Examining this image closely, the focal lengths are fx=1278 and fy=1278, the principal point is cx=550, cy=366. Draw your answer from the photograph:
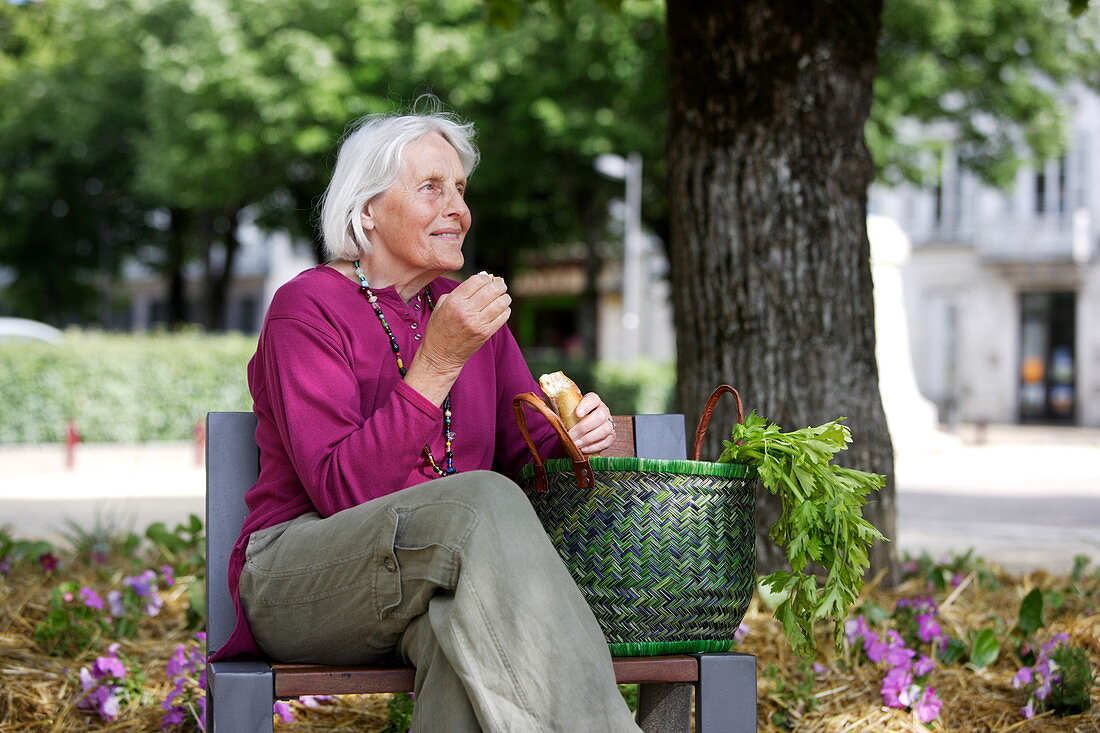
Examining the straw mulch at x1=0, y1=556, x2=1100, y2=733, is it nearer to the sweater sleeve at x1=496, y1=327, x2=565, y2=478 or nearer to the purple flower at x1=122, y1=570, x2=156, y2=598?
the purple flower at x1=122, y1=570, x2=156, y2=598

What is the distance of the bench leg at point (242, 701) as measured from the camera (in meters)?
2.11

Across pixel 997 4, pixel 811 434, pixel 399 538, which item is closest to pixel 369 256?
pixel 399 538

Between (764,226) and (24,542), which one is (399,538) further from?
(24,542)

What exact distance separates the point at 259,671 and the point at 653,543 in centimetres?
70

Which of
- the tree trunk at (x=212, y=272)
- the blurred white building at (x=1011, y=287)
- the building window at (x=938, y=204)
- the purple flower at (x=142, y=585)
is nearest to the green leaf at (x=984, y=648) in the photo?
the purple flower at (x=142, y=585)

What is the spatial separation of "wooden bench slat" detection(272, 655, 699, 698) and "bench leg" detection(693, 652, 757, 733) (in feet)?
0.30

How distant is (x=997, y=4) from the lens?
19.2 m

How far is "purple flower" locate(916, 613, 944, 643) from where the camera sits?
11.8ft

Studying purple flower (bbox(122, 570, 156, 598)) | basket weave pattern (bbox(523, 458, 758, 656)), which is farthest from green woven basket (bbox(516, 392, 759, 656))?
purple flower (bbox(122, 570, 156, 598))

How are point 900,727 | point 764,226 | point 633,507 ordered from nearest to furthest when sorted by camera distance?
1. point 633,507
2. point 900,727
3. point 764,226

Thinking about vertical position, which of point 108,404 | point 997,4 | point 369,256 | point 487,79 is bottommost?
point 108,404

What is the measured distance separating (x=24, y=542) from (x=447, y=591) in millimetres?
3310

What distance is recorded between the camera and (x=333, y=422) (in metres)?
2.25

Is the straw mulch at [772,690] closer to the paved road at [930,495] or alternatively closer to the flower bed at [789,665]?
the flower bed at [789,665]
